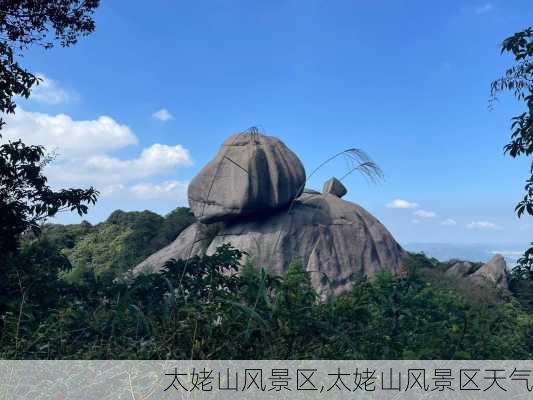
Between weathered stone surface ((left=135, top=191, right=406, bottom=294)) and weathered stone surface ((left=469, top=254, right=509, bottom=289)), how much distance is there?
12.2 ft

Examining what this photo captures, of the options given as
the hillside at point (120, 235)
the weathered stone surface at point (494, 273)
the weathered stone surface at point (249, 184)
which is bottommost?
the weathered stone surface at point (494, 273)

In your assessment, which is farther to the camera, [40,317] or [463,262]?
[463,262]

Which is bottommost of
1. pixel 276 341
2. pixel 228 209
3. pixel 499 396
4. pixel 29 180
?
pixel 499 396

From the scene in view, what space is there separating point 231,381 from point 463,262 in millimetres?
21583

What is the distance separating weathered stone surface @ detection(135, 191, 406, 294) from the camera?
16500 mm

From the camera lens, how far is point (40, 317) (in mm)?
3738

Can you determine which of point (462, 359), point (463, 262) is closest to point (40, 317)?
point (462, 359)

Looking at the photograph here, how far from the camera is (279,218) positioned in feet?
55.7

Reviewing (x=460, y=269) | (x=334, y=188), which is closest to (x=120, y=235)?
(x=334, y=188)

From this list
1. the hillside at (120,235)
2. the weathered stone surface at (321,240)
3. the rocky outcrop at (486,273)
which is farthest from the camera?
the hillside at (120,235)

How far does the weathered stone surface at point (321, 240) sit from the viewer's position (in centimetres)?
1650

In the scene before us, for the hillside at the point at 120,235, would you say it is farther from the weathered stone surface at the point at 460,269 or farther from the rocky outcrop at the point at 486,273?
the rocky outcrop at the point at 486,273

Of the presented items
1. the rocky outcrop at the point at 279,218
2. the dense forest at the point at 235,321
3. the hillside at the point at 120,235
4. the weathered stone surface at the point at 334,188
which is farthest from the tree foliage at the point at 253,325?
the hillside at the point at 120,235

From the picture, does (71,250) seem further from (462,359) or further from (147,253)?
(462,359)
